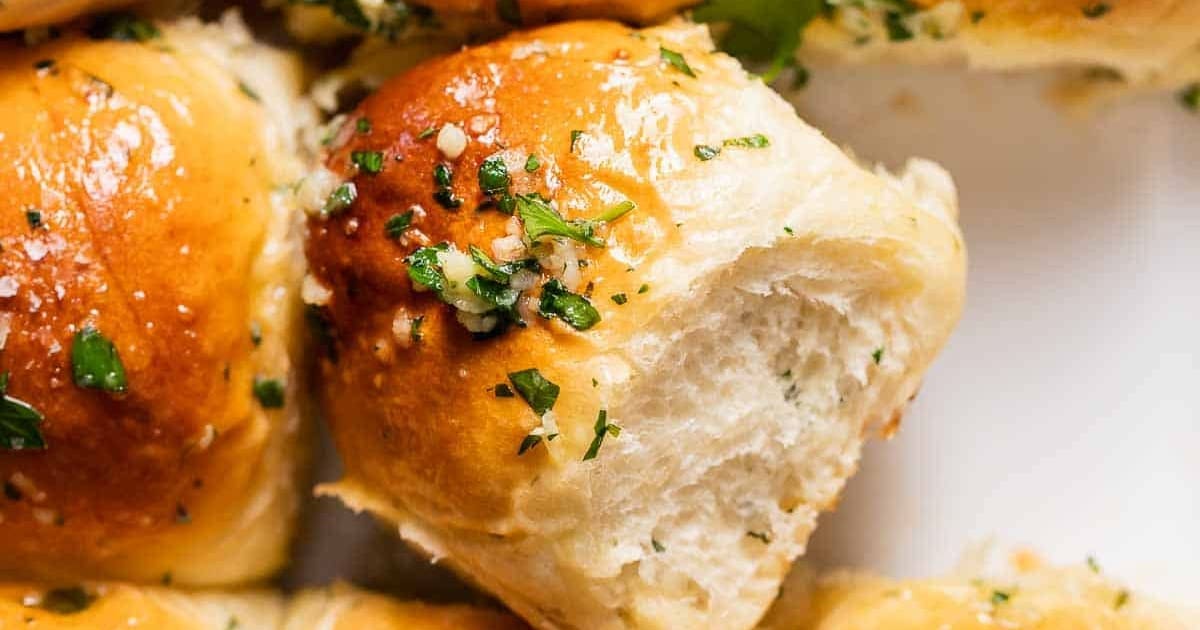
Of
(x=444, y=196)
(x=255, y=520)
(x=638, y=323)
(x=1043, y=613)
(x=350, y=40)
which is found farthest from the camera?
(x=350, y=40)

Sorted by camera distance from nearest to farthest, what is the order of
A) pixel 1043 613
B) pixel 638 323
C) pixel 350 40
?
pixel 638 323
pixel 1043 613
pixel 350 40

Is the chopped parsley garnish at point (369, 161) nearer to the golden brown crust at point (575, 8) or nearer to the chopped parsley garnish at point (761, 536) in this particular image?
the golden brown crust at point (575, 8)

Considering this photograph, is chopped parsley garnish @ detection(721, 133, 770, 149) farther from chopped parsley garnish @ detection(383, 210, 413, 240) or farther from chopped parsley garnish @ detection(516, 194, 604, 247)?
chopped parsley garnish @ detection(383, 210, 413, 240)

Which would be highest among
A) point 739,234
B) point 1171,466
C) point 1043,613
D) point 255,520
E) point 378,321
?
point 739,234

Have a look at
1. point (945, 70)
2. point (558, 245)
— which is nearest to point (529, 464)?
point (558, 245)

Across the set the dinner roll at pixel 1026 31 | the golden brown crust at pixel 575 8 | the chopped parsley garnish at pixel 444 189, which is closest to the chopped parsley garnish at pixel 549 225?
the chopped parsley garnish at pixel 444 189

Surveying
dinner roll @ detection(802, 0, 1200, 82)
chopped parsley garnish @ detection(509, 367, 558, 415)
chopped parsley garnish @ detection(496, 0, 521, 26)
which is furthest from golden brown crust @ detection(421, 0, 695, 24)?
chopped parsley garnish @ detection(509, 367, 558, 415)

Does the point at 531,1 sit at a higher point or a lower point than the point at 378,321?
higher

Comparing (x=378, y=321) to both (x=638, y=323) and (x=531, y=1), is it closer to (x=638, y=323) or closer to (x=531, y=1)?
(x=638, y=323)
